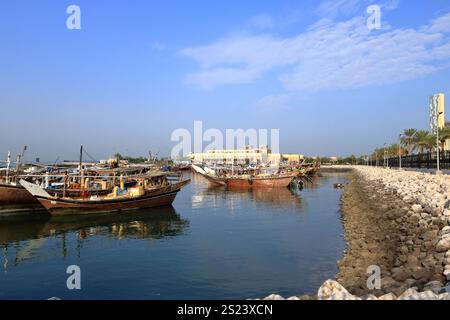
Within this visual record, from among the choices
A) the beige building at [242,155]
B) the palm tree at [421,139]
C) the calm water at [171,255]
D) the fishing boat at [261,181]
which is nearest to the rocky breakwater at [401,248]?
the calm water at [171,255]

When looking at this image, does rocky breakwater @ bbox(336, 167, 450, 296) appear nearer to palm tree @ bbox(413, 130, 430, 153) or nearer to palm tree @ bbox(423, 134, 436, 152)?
palm tree @ bbox(423, 134, 436, 152)

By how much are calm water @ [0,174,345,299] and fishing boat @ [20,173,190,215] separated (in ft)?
2.67

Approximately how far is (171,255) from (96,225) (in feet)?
32.5

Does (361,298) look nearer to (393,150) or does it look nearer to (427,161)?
(427,161)

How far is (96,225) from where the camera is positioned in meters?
23.8

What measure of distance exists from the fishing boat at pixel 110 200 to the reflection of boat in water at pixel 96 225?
0.53 meters

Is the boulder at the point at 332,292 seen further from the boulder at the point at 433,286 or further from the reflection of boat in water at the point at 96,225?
the reflection of boat in water at the point at 96,225

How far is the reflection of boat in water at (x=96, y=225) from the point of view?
68.2 feet

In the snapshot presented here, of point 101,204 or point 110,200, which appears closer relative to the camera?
point 101,204

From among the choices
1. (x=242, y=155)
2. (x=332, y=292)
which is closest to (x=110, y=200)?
(x=332, y=292)

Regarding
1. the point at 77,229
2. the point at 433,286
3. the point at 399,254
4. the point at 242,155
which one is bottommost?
the point at 77,229
